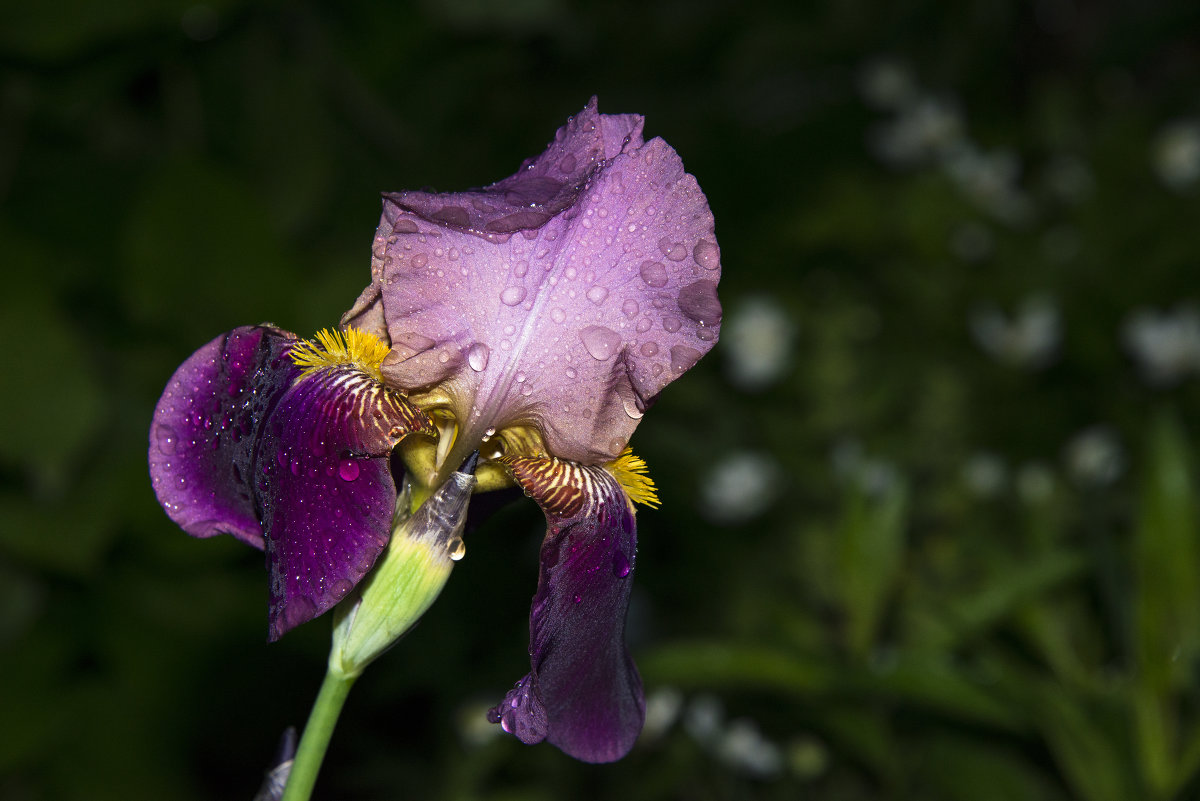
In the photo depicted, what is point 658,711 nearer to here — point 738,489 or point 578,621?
point 738,489

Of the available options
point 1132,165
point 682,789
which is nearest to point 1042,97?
point 1132,165

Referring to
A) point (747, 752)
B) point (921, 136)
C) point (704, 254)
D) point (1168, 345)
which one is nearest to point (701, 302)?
point (704, 254)

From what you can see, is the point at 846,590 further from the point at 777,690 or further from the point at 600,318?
the point at 600,318

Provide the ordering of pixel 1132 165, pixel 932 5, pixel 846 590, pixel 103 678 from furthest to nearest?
pixel 932 5 < pixel 1132 165 < pixel 103 678 < pixel 846 590

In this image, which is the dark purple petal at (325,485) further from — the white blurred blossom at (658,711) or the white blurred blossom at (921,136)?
the white blurred blossom at (921,136)

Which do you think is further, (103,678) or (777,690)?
(103,678)

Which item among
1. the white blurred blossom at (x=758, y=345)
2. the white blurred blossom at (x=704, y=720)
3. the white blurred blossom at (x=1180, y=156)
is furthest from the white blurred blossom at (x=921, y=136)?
the white blurred blossom at (x=704, y=720)
